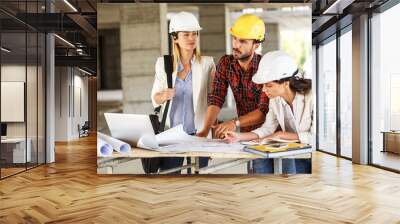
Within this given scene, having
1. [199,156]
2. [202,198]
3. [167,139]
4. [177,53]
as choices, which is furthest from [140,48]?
[202,198]

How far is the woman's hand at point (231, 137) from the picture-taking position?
6.36 m

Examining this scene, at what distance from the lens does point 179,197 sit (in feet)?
16.9

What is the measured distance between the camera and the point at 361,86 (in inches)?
319

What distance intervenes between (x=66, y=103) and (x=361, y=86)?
11190 millimetres

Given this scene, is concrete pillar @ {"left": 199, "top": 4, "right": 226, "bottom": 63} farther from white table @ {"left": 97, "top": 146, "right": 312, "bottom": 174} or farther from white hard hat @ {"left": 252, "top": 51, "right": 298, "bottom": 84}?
white table @ {"left": 97, "top": 146, "right": 312, "bottom": 174}

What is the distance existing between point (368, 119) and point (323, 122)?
2414 mm

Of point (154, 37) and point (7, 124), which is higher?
point (154, 37)

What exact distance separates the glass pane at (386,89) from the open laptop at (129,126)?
158 inches

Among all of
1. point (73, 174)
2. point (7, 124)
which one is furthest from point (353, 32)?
point (7, 124)

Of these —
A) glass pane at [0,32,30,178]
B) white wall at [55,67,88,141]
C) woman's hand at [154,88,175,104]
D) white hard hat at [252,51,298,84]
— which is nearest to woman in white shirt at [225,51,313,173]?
white hard hat at [252,51,298,84]

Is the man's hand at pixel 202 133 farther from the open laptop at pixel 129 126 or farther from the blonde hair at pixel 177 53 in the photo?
the blonde hair at pixel 177 53

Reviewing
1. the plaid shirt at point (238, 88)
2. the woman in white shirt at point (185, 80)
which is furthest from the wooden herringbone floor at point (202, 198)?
the plaid shirt at point (238, 88)

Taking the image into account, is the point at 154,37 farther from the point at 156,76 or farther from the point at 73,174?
the point at 73,174

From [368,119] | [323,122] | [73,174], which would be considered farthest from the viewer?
[323,122]
